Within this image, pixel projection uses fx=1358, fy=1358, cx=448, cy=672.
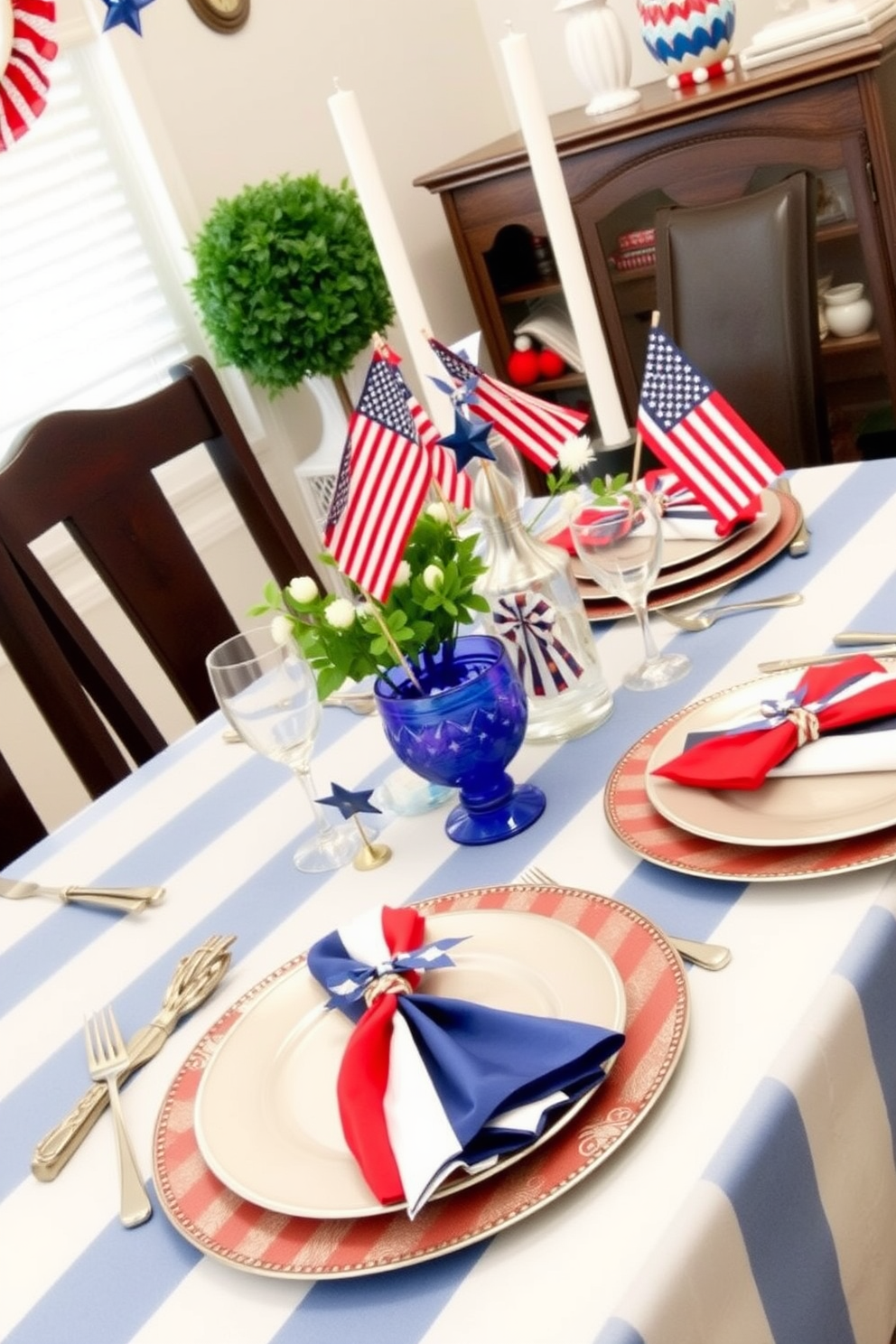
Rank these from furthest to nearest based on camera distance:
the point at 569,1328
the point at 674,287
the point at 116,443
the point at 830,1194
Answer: the point at 674,287 → the point at 116,443 → the point at 830,1194 → the point at 569,1328

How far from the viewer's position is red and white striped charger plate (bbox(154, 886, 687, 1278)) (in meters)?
0.62

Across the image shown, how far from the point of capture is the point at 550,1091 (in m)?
0.65

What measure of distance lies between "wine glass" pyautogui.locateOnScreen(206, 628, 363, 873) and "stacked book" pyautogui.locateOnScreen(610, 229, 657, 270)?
203cm

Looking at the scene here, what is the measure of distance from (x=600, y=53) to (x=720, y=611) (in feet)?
6.33

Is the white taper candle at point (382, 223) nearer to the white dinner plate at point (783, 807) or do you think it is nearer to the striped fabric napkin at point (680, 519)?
the striped fabric napkin at point (680, 519)

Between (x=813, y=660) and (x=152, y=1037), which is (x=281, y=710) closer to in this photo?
(x=152, y=1037)

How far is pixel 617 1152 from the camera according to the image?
64 centimetres

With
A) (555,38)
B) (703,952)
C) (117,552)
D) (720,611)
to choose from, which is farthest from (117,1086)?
(555,38)

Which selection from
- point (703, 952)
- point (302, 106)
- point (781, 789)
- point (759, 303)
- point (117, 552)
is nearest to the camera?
point (703, 952)

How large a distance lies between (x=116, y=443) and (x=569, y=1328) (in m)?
1.26

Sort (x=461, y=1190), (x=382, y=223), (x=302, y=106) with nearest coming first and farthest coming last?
(x=461, y=1190)
(x=382, y=223)
(x=302, y=106)

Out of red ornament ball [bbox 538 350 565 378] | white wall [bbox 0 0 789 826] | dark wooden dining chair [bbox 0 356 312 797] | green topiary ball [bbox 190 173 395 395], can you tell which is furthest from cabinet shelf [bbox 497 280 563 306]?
dark wooden dining chair [bbox 0 356 312 797]

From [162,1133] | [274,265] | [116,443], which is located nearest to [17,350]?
[274,265]

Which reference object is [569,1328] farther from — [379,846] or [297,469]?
[297,469]
